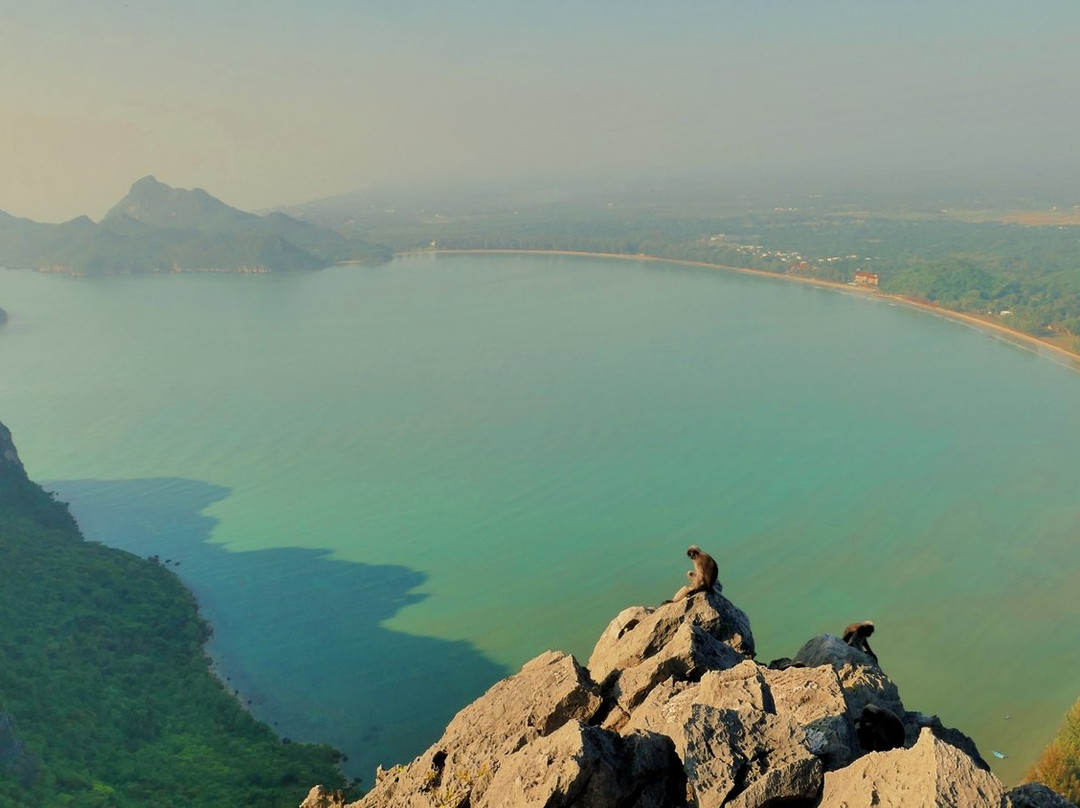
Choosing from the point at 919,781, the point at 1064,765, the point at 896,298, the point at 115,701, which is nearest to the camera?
the point at 919,781

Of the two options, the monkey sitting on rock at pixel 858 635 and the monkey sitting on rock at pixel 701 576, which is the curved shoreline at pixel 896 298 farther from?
the monkey sitting on rock at pixel 701 576

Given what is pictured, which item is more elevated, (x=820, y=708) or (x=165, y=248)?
(x=820, y=708)

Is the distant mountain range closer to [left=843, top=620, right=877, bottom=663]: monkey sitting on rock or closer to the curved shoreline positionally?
the curved shoreline

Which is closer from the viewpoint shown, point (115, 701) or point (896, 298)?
point (115, 701)

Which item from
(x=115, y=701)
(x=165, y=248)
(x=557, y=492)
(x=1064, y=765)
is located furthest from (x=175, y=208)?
(x=1064, y=765)

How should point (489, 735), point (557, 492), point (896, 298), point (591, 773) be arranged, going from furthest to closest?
point (896, 298)
point (557, 492)
point (489, 735)
point (591, 773)

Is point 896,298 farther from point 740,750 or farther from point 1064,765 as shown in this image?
point 740,750
